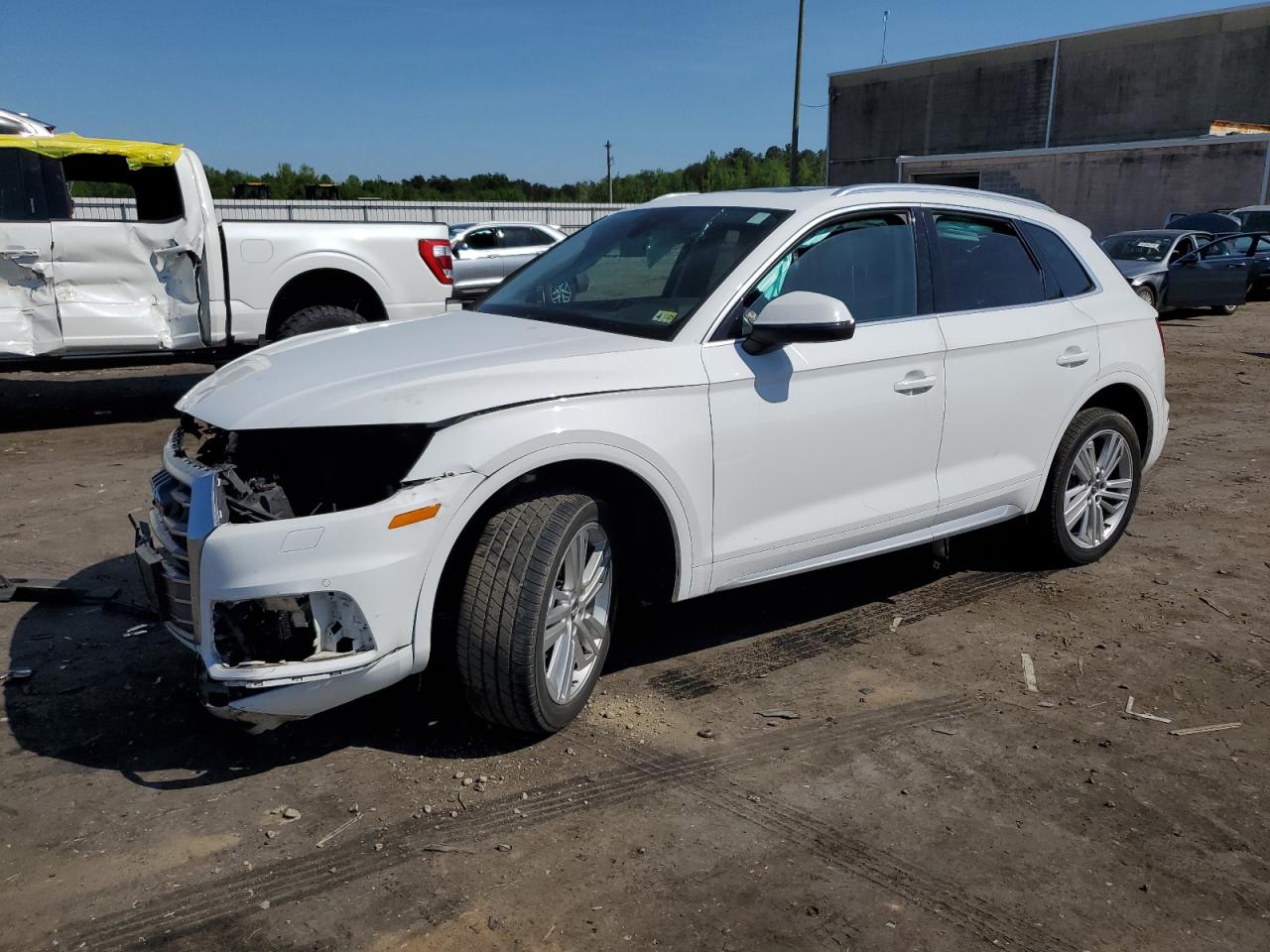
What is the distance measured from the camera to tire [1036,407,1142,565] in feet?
17.0

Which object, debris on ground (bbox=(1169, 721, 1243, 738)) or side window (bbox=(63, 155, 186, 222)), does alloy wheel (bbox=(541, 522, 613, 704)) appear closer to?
debris on ground (bbox=(1169, 721, 1243, 738))

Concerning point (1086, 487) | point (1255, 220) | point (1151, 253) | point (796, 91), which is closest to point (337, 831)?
point (1086, 487)

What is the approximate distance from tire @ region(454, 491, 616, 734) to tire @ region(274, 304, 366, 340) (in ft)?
19.3

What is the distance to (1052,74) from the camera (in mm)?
48469

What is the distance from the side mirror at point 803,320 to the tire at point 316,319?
5826mm

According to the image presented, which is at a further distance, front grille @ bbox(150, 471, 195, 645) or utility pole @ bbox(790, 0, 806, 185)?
utility pole @ bbox(790, 0, 806, 185)

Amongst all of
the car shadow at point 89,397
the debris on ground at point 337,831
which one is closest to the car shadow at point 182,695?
the debris on ground at point 337,831

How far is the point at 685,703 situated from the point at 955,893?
132cm

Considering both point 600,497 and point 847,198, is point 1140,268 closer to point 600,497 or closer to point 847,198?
point 847,198

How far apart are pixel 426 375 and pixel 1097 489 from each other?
3.64 m

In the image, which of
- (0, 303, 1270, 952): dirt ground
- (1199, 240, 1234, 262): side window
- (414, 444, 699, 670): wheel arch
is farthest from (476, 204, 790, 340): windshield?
(1199, 240, 1234, 262): side window

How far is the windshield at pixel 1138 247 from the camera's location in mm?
17516

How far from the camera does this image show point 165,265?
867 centimetres

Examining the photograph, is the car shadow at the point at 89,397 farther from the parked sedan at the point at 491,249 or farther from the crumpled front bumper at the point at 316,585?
the parked sedan at the point at 491,249
